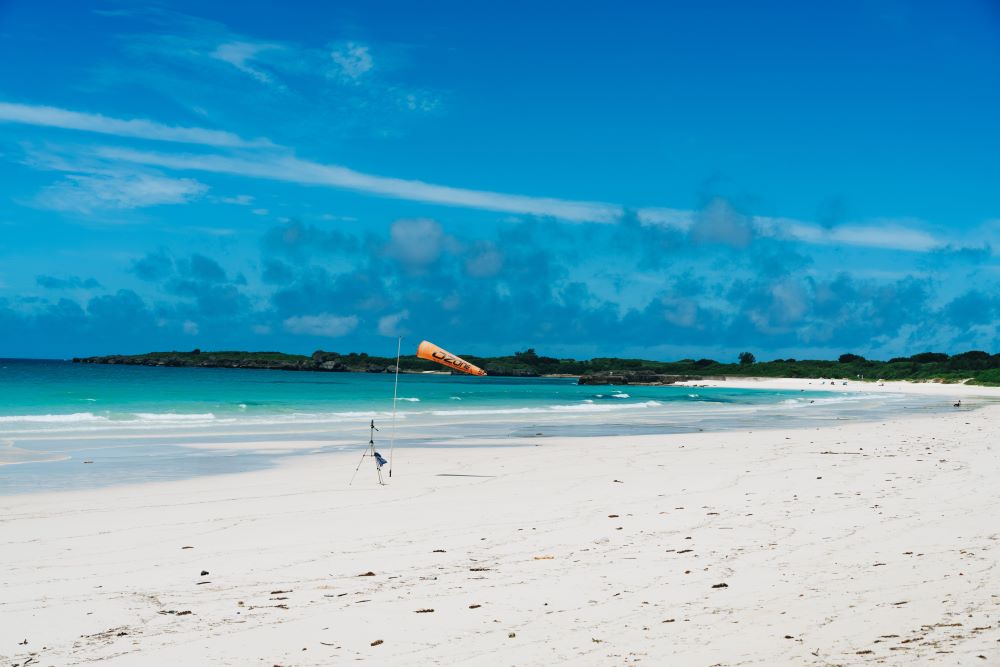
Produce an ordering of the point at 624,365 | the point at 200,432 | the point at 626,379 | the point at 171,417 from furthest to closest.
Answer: the point at 624,365
the point at 626,379
the point at 171,417
the point at 200,432

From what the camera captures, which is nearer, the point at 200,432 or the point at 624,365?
the point at 200,432

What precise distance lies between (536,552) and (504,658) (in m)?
2.87

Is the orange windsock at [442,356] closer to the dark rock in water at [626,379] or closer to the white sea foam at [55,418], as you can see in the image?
the white sea foam at [55,418]

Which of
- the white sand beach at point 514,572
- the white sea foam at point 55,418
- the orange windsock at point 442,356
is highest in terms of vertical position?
the orange windsock at point 442,356

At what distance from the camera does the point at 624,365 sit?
6973 inches

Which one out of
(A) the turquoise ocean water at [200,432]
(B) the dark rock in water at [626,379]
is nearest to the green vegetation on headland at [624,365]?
(B) the dark rock in water at [626,379]

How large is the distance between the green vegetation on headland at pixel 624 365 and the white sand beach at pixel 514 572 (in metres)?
110

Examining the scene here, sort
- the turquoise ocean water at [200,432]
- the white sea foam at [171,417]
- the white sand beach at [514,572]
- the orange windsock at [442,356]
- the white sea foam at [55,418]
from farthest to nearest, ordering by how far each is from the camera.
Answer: the white sea foam at [171,417] → the white sea foam at [55,418] → the turquoise ocean water at [200,432] → the orange windsock at [442,356] → the white sand beach at [514,572]

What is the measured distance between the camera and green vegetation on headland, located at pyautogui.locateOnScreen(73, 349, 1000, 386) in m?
121

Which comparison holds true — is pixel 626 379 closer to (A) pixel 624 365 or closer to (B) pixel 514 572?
(A) pixel 624 365

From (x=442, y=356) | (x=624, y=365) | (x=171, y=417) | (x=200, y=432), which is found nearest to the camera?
(x=442, y=356)

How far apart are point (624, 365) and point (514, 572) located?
172 m

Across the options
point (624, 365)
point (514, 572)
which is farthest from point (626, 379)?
point (514, 572)

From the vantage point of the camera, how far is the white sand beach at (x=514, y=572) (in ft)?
16.7
